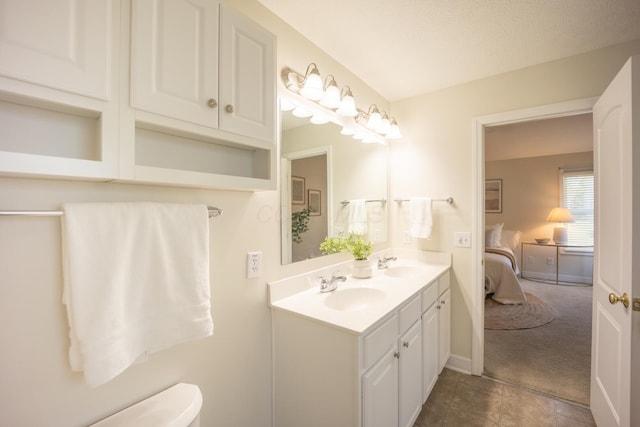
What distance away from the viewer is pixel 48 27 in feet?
2.26

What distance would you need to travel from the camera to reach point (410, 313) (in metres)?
1.59

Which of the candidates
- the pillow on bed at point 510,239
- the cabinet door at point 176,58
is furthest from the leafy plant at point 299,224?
the pillow on bed at point 510,239

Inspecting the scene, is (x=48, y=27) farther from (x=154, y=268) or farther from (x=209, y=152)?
(x=154, y=268)

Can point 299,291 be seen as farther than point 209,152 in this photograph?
Yes

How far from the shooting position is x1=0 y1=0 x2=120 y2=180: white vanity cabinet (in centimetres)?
65

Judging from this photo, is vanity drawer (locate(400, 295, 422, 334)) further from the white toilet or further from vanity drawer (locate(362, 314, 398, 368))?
the white toilet

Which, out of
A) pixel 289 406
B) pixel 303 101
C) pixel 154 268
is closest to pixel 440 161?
pixel 303 101

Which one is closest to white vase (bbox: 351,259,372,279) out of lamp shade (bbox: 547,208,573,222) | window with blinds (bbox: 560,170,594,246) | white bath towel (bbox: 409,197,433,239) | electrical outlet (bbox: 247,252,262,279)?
white bath towel (bbox: 409,197,433,239)

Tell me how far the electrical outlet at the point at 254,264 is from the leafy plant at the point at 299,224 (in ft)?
0.90

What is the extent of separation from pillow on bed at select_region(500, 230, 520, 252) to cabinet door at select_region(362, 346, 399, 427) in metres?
4.57

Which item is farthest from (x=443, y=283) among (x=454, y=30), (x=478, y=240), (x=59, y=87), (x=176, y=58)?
(x=59, y=87)

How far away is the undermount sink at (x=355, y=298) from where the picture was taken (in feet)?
5.33

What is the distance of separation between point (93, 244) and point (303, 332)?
2.93 ft

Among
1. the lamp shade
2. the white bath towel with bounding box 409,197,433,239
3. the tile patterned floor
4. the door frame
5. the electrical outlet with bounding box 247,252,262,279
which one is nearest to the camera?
the electrical outlet with bounding box 247,252,262,279
